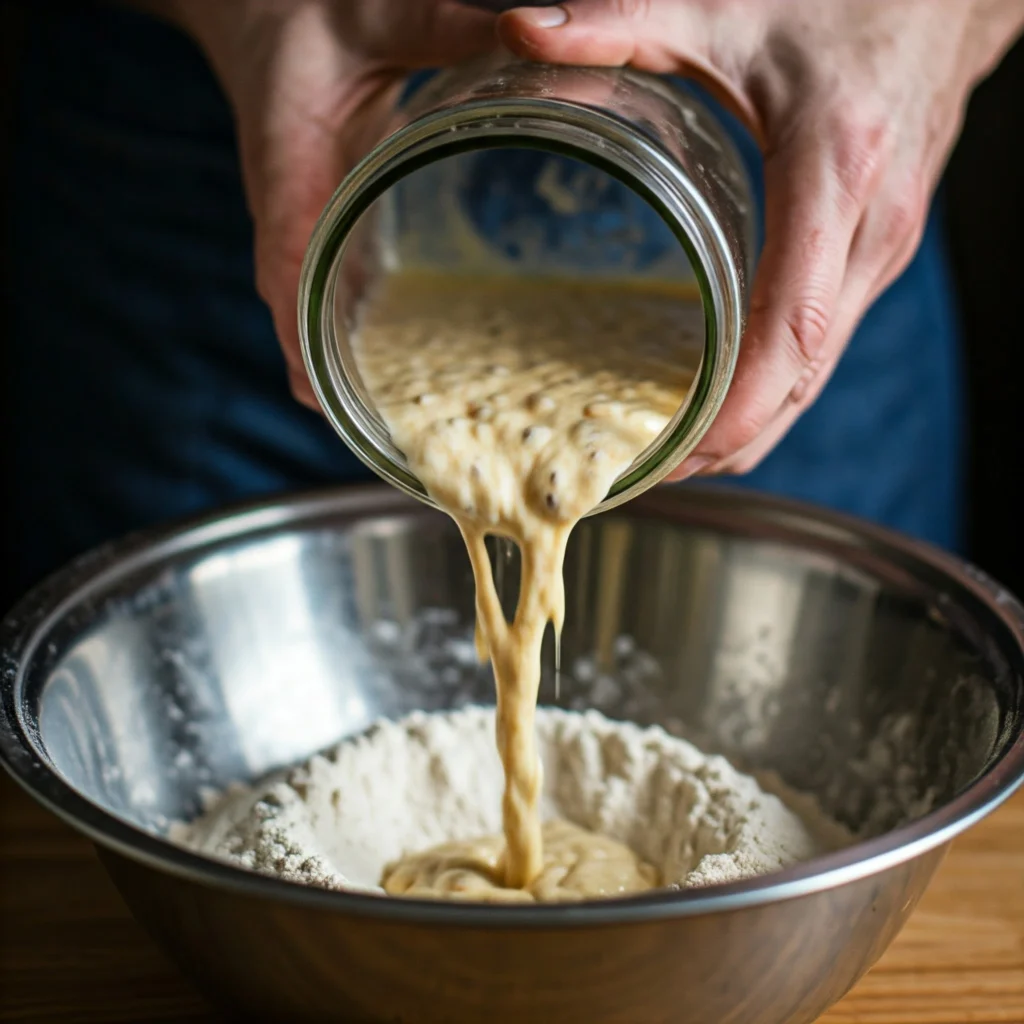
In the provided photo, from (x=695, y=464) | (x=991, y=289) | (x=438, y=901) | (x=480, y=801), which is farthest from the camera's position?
(x=991, y=289)

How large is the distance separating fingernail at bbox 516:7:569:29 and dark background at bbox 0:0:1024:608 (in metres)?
1.03

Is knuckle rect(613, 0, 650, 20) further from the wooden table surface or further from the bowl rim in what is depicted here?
the wooden table surface

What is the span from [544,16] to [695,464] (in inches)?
9.9

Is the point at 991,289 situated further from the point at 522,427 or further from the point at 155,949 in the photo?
the point at 155,949

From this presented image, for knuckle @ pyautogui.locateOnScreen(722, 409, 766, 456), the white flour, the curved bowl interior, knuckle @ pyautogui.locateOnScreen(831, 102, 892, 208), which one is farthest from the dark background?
knuckle @ pyautogui.locateOnScreen(722, 409, 766, 456)

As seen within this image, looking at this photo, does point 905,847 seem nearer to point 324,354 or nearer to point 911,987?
point 911,987

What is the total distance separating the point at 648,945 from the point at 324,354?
341 mm

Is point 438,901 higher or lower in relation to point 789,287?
lower

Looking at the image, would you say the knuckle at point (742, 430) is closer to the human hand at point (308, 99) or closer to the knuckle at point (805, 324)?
the knuckle at point (805, 324)

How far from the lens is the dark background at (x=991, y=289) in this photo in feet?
5.12

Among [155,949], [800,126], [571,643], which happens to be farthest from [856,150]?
[155,949]

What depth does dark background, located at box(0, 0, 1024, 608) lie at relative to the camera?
1.56 metres

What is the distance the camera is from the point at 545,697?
0.99 metres

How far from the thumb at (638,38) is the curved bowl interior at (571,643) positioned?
32 cm
